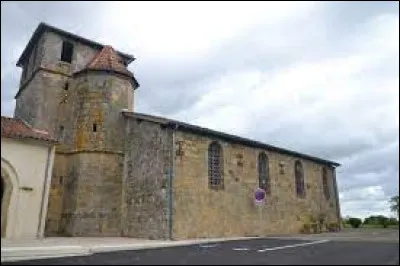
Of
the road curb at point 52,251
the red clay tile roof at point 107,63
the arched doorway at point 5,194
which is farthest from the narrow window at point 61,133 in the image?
the road curb at point 52,251

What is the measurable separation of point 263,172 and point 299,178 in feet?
12.7

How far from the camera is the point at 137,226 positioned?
17.5m

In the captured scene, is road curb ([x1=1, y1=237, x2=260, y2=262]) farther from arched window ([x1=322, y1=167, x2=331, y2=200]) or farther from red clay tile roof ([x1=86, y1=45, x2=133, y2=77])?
arched window ([x1=322, y1=167, x2=331, y2=200])

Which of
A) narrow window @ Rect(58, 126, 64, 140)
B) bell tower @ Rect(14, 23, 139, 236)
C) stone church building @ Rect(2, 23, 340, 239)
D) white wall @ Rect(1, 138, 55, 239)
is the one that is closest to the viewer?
white wall @ Rect(1, 138, 55, 239)

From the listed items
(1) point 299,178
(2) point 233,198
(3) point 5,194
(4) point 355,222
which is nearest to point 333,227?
(1) point 299,178

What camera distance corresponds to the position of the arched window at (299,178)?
2393 centimetres

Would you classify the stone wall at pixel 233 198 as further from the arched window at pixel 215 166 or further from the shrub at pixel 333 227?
the shrub at pixel 333 227

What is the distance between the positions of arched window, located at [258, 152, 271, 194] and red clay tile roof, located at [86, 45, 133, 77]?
8.81m

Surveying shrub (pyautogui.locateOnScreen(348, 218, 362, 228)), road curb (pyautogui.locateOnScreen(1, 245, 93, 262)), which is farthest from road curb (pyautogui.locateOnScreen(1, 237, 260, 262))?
shrub (pyautogui.locateOnScreen(348, 218, 362, 228))

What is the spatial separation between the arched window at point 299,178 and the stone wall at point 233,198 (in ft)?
1.19

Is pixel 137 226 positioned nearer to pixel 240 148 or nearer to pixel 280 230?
pixel 240 148

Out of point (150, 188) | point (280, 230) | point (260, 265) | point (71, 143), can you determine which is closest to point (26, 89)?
point (71, 143)

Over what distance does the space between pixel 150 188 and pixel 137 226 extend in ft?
6.08

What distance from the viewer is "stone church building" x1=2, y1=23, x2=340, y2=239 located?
17.4 meters
